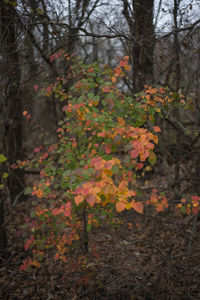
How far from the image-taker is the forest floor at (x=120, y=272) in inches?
108

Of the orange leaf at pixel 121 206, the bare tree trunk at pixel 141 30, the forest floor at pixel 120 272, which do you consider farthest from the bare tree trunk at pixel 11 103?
the orange leaf at pixel 121 206

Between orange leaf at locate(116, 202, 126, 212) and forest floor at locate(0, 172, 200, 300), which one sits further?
forest floor at locate(0, 172, 200, 300)

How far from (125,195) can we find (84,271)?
81.9 inches

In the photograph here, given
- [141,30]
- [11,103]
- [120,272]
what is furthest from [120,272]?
[11,103]

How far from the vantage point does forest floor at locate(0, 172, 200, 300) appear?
2.74 metres

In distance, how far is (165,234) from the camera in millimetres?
4527

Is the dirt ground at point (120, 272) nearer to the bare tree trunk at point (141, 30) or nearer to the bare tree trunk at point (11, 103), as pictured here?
the bare tree trunk at point (11, 103)

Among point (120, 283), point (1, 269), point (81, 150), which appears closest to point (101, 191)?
point (81, 150)

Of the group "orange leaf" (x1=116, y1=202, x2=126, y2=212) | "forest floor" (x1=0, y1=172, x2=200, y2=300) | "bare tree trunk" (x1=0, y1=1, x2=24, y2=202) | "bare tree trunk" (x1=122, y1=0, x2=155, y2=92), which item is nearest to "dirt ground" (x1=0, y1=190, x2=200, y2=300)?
"forest floor" (x1=0, y1=172, x2=200, y2=300)

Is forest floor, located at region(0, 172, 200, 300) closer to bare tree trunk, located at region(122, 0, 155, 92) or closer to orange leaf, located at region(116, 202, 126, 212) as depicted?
orange leaf, located at region(116, 202, 126, 212)

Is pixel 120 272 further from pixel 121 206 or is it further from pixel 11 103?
pixel 11 103

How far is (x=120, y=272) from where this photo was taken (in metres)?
2.97

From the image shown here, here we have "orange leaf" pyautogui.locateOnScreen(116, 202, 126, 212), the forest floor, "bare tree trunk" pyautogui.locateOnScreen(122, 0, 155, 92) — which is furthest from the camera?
"bare tree trunk" pyautogui.locateOnScreen(122, 0, 155, 92)

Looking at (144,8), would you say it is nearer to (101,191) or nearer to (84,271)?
(101,191)
